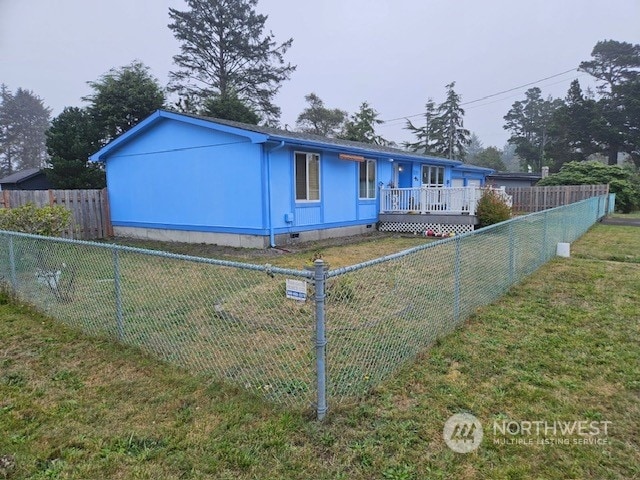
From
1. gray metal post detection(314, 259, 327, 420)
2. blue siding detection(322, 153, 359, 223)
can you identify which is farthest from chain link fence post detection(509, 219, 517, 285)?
blue siding detection(322, 153, 359, 223)

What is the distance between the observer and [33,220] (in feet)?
26.1

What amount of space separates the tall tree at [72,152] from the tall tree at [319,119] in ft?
75.5

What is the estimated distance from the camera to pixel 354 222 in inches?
522

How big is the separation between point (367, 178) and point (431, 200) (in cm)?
235

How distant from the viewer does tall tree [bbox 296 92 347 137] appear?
129 feet

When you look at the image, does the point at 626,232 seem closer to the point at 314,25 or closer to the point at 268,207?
the point at 268,207

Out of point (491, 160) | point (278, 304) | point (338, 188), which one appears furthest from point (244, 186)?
point (491, 160)

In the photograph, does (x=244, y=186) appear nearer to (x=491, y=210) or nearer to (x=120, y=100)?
(x=491, y=210)

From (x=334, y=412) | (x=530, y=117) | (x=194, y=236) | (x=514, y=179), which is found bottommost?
(x=334, y=412)

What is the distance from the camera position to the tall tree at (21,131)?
46219 millimetres

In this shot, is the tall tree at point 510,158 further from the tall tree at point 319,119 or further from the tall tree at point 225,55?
the tall tree at point 225,55

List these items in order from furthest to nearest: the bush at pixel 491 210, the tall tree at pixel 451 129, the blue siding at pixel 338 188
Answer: the tall tree at pixel 451 129
the bush at pixel 491 210
the blue siding at pixel 338 188

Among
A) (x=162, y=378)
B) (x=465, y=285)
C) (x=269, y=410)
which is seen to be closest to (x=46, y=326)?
(x=162, y=378)

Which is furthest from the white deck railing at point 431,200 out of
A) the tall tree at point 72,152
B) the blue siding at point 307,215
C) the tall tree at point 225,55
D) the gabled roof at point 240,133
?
the tall tree at point 225,55
